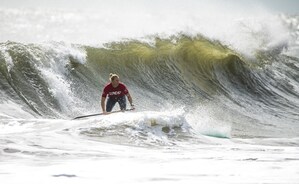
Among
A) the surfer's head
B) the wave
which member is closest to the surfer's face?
the surfer's head

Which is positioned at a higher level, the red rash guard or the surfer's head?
the surfer's head

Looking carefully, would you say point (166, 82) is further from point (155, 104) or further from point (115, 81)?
point (115, 81)

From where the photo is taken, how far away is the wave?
12609mm

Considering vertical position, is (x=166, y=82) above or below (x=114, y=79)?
above

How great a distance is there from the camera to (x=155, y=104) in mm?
15328

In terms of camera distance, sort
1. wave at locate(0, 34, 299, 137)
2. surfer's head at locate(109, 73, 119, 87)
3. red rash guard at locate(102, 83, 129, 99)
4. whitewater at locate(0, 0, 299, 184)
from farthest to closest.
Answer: wave at locate(0, 34, 299, 137) → red rash guard at locate(102, 83, 129, 99) → surfer's head at locate(109, 73, 119, 87) → whitewater at locate(0, 0, 299, 184)

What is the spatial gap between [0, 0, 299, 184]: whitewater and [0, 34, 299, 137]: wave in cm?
5

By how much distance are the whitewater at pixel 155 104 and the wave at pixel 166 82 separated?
0.16 ft

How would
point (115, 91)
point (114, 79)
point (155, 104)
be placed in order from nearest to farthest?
point (114, 79)
point (115, 91)
point (155, 104)

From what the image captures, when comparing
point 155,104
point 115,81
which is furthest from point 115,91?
point 155,104

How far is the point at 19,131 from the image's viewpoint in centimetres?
809

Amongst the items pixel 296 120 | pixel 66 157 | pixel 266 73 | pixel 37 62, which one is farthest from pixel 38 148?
pixel 266 73

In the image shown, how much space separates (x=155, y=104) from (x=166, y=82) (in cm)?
241

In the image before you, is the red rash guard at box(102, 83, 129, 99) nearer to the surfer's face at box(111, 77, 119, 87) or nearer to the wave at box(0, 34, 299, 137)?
the surfer's face at box(111, 77, 119, 87)
